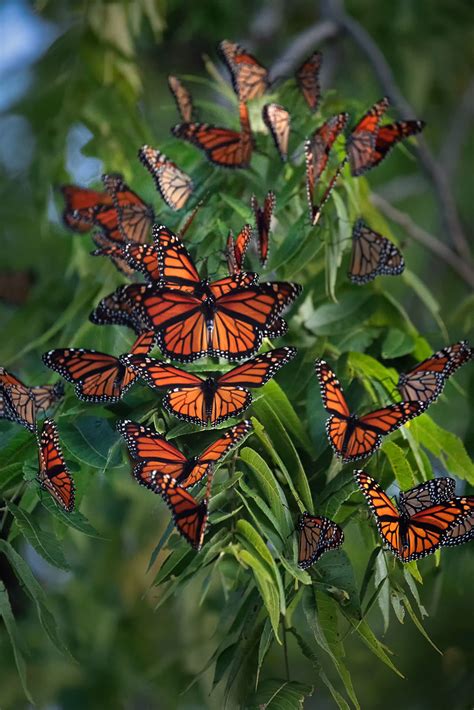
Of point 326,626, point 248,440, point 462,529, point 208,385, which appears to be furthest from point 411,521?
point 208,385

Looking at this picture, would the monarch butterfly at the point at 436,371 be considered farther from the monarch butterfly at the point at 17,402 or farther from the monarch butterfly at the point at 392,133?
the monarch butterfly at the point at 17,402

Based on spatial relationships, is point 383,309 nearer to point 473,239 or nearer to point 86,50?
point 86,50

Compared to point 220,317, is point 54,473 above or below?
below

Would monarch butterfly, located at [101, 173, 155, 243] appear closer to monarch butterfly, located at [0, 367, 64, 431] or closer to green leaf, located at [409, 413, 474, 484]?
monarch butterfly, located at [0, 367, 64, 431]

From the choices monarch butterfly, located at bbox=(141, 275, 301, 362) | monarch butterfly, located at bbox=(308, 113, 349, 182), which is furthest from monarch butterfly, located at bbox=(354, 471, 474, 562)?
monarch butterfly, located at bbox=(308, 113, 349, 182)

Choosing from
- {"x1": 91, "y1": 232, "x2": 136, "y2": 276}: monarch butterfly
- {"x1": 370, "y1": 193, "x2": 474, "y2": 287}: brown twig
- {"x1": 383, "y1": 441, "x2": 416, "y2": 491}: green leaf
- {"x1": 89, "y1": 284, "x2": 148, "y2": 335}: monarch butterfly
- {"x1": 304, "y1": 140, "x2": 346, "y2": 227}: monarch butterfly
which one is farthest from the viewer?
{"x1": 370, "y1": 193, "x2": 474, "y2": 287}: brown twig

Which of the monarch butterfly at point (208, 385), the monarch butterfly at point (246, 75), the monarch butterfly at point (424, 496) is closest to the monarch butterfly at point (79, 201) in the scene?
the monarch butterfly at point (246, 75)

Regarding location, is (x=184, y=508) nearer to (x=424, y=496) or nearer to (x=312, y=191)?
(x=424, y=496)
